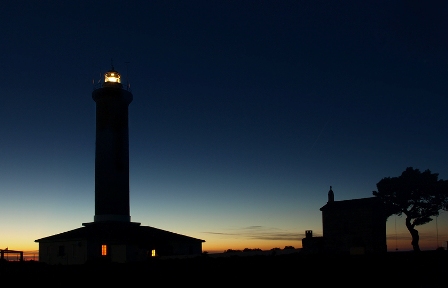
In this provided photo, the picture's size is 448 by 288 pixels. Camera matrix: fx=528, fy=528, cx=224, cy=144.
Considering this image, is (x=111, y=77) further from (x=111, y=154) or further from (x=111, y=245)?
(x=111, y=245)

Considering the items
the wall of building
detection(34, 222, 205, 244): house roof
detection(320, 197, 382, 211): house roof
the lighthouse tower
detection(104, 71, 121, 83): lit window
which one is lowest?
the wall of building

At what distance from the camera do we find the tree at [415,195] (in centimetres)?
6075

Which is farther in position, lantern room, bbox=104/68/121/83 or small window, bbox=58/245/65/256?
lantern room, bbox=104/68/121/83

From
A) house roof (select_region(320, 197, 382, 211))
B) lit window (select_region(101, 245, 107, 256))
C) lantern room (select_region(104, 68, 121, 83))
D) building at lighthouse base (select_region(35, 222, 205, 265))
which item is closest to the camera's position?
building at lighthouse base (select_region(35, 222, 205, 265))

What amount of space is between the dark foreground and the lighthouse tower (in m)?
20.3

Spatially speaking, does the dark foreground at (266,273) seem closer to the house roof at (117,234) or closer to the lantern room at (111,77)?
the house roof at (117,234)

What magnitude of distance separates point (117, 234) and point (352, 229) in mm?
23854

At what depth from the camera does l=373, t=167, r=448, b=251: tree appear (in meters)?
60.8

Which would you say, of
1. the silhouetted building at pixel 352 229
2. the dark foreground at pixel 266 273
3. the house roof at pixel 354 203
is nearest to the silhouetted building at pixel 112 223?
the silhouetted building at pixel 352 229

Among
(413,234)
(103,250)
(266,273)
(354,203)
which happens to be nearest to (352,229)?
(354,203)

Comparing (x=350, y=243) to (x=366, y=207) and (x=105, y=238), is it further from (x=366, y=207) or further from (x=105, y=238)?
(x=105, y=238)

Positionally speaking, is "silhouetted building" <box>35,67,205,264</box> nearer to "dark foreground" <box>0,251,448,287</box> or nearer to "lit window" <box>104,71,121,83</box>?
"lit window" <box>104,71,121,83</box>

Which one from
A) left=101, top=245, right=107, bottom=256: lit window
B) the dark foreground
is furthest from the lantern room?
the dark foreground

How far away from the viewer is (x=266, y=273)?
25297 mm
